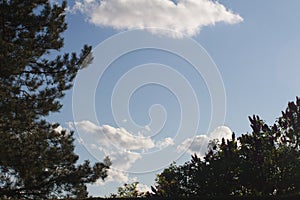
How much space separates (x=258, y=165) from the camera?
2516cm

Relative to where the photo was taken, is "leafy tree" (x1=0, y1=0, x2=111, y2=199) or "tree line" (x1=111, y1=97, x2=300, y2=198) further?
"tree line" (x1=111, y1=97, x2=300, y2=198)

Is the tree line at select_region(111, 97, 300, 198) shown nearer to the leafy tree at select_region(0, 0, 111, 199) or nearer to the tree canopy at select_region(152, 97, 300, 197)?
the tree canopy at select_region(152, 97, 300, 197)

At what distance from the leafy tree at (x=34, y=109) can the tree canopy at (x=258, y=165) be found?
42.2ft

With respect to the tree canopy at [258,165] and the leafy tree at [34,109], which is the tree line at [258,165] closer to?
the tree canopy at [258,165]

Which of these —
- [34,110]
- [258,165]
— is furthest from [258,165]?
[34,110]

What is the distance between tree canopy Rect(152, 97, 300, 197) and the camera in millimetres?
24859

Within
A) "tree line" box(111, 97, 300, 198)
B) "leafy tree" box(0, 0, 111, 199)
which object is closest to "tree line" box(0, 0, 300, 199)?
"leafy tree" box(0, 0, 111, 199)

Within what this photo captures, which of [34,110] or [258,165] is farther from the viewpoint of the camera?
[258,165]

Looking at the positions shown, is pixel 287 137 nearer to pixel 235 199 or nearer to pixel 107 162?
pixel 235 199

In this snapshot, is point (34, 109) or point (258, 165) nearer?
point (34, 109)

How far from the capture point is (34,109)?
14828mm

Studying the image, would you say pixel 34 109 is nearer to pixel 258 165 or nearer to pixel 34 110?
pixel 34 110

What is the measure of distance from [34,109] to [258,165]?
51.4ft

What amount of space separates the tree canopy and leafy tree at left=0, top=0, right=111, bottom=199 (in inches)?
506
